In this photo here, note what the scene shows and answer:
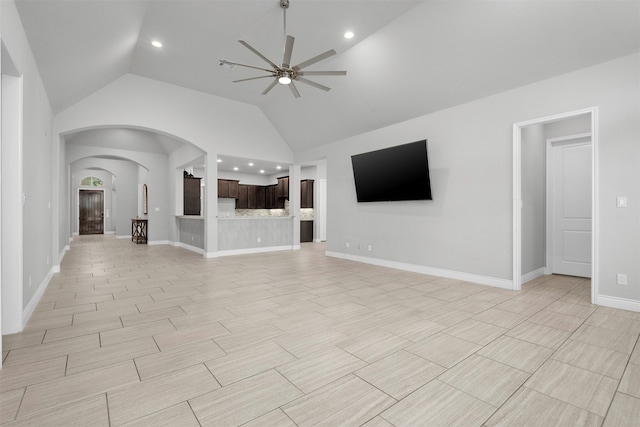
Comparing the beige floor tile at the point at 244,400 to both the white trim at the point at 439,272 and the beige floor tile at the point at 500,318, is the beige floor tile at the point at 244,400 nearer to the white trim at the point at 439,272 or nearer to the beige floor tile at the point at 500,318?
A: the beige floor tile at the point at 500,318

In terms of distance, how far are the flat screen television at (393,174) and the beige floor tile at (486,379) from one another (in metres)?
3.21

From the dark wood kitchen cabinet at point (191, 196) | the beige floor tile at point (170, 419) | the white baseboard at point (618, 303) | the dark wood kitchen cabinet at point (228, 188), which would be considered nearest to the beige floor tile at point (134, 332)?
the beige floor tile at point (170, 419)

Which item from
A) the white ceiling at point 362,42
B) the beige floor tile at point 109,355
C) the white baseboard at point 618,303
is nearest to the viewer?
the beige floor tile at point 109,355

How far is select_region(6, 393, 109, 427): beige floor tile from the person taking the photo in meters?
1.46

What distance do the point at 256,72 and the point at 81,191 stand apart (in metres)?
13.6

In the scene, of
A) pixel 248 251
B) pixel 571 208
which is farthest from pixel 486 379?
pixel 248 251

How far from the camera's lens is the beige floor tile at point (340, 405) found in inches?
58.7

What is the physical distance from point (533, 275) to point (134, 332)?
5.44 m

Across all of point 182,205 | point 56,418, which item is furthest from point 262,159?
point 56,418

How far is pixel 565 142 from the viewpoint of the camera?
16.2 ft

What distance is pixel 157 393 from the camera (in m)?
1.71

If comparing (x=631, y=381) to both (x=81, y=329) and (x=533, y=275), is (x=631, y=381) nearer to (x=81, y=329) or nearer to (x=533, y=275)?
(x=533, y=275)

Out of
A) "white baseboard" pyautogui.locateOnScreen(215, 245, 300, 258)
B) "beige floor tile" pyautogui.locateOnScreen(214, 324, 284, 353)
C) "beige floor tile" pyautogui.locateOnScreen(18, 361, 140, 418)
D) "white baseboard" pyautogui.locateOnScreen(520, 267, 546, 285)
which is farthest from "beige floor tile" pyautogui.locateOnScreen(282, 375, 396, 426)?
"white baseboard" pyautogui.locateOnScreen(215, 245, 300, 258)

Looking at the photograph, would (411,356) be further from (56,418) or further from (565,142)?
(565,142)
